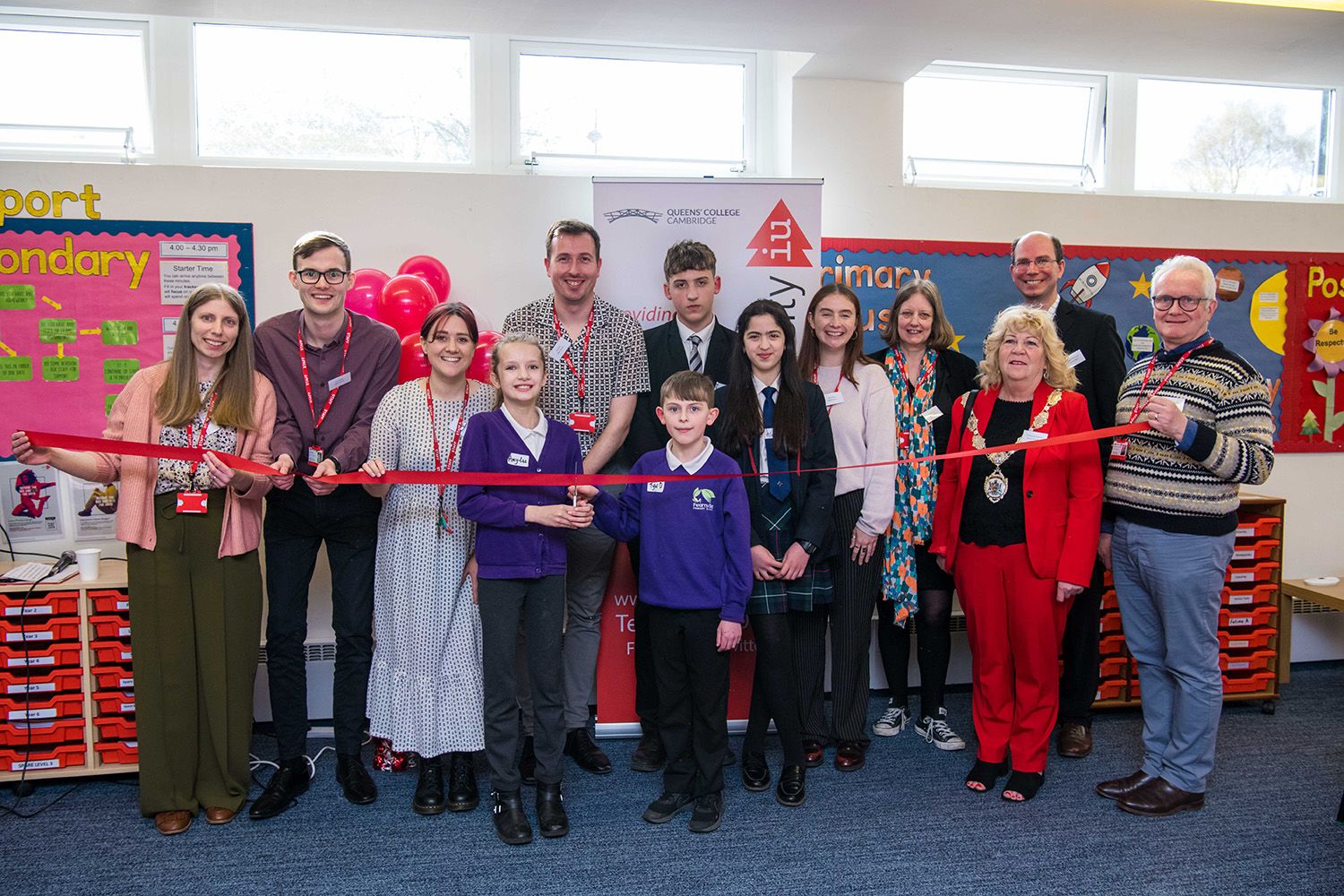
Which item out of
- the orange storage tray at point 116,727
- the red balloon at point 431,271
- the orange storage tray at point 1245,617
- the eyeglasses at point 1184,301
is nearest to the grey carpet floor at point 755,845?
the orange storage tray at point 116,727

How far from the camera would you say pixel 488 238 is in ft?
14.0

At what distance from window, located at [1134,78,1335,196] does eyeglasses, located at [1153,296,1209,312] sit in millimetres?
2446

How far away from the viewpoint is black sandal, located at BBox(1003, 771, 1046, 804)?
3.21 meters

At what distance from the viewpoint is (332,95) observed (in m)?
4.41

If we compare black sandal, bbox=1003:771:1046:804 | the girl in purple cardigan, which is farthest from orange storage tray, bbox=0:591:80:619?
black sandal, bbox=1003:771:1046:804

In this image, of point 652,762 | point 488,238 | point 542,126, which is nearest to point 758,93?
point 542,126

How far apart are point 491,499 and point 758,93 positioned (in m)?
2.97

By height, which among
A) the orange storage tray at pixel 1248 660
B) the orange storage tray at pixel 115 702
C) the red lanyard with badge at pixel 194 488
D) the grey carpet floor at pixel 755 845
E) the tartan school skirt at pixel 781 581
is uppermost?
the red lanyard with badge at pixel 194 488

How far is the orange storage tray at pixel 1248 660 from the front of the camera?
13.8 ft

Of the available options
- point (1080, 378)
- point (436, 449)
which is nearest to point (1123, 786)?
point (1080, 378)

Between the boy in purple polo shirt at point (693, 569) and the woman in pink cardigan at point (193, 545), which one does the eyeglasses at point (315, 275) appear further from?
the boy in purple polo shirt at point (693, 569)

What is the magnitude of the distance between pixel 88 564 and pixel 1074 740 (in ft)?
12.8

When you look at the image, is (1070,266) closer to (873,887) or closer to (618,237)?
(618,237)

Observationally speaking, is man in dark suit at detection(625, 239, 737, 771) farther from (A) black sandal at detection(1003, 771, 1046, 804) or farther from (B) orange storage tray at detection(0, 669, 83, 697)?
(B) orange storage tray at detection(0, 669, 83, 697)
